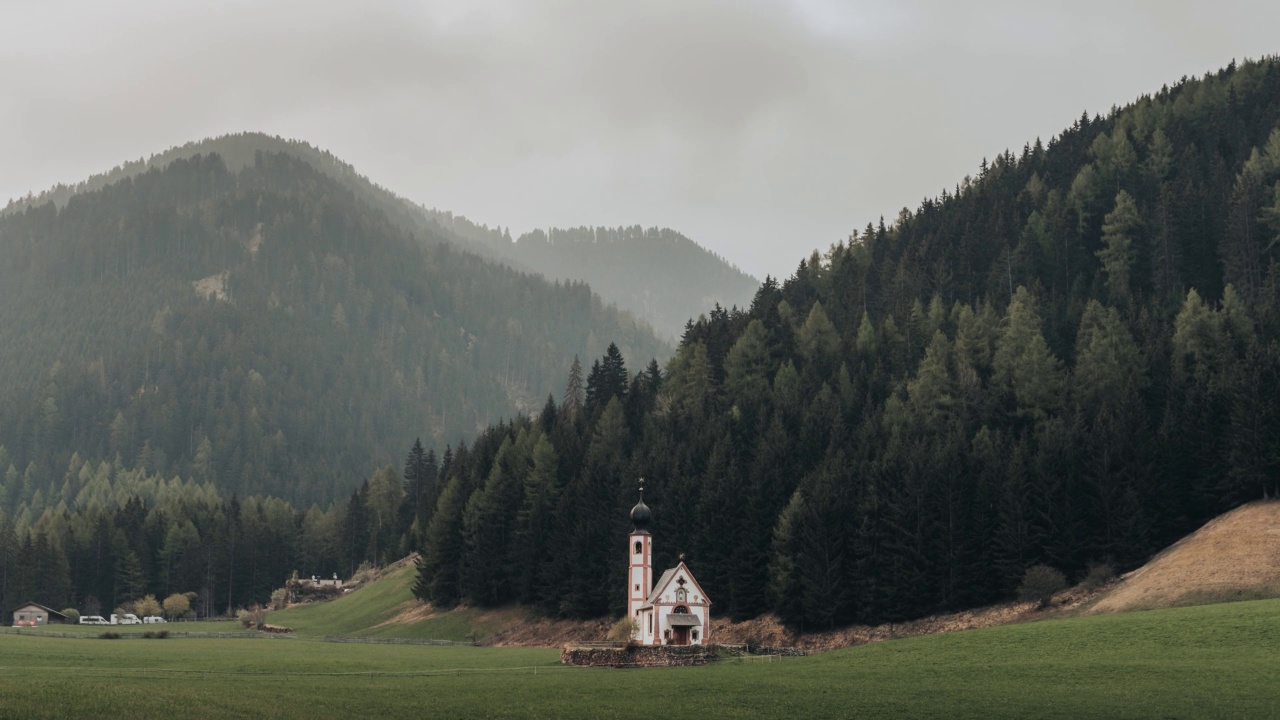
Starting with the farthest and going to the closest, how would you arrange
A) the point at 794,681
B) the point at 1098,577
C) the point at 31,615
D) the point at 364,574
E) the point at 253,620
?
the point at 364,574
the point at 31,615
the point at 253,620
the point at 1098,577
the point at 794,681

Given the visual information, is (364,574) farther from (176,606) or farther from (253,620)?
(253,620)

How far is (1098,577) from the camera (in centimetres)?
8631

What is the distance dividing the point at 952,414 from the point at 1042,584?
1164 inches

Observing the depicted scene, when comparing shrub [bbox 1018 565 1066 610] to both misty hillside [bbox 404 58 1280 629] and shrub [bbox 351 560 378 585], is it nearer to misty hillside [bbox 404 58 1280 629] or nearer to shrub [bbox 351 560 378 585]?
misty hillside [bbox 404 58 1280 629]

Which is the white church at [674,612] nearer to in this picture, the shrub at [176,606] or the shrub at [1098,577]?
the shrub at [1098,577]

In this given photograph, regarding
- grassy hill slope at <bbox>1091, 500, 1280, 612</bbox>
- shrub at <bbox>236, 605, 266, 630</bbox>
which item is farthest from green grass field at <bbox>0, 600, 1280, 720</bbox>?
shrub at <bbox>236, 605, 266, 630</bbox>

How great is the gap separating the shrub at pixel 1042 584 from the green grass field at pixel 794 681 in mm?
10191

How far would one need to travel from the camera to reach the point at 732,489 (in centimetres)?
10788

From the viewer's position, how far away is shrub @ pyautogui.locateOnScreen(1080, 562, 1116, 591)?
8581cm

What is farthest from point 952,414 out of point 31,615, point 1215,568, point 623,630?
point 31,615

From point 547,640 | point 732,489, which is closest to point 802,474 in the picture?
point 732,489

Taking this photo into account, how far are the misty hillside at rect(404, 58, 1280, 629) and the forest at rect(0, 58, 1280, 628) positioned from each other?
0.26 meters

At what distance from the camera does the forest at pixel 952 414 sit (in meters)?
91.8

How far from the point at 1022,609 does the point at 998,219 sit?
245ft
